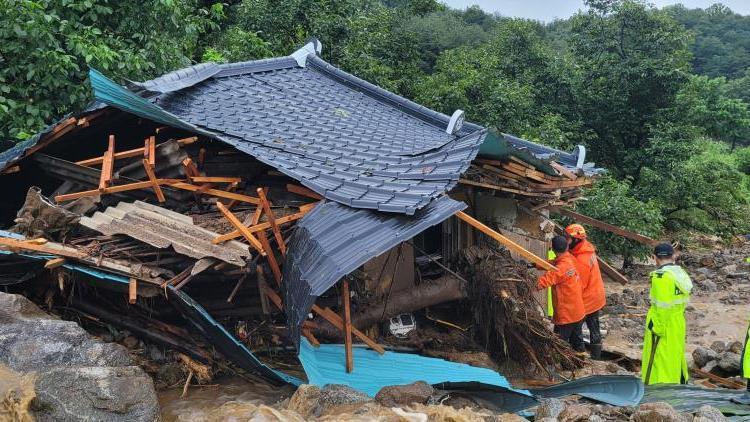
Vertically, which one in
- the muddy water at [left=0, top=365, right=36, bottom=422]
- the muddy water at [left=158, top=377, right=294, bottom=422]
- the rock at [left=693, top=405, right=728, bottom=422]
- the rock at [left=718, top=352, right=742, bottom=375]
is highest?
the muddy water at [left=0, top=365, right=36, bottom=422]

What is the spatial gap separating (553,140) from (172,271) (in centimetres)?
1407

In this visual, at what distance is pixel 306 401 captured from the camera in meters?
4.45

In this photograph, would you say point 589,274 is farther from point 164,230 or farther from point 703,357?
point 164,230

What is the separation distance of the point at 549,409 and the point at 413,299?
8.43ft

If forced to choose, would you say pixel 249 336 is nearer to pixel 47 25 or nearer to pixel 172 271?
pixel 172 271

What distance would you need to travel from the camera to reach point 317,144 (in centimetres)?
719

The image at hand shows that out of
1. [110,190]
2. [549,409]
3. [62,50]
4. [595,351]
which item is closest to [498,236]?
[549,409]

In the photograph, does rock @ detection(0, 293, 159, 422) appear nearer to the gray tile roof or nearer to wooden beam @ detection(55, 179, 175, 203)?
wooden beam @ detection(55, 179, 175, 203)

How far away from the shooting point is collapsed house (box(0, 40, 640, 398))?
5.02 meters

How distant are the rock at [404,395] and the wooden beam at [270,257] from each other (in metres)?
1.46

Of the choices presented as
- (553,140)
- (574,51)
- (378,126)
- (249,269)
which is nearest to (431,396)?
(249,269)

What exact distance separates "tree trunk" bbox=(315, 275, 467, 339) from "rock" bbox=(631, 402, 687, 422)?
9.33ft

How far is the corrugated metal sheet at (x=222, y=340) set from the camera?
4.82m

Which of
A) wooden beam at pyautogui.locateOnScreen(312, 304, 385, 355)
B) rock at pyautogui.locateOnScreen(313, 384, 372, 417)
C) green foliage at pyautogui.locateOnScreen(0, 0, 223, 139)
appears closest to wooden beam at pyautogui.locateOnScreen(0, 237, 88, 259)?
wooden beam at pyautogui.locateOnScreen(312, 304, 385, 355)
